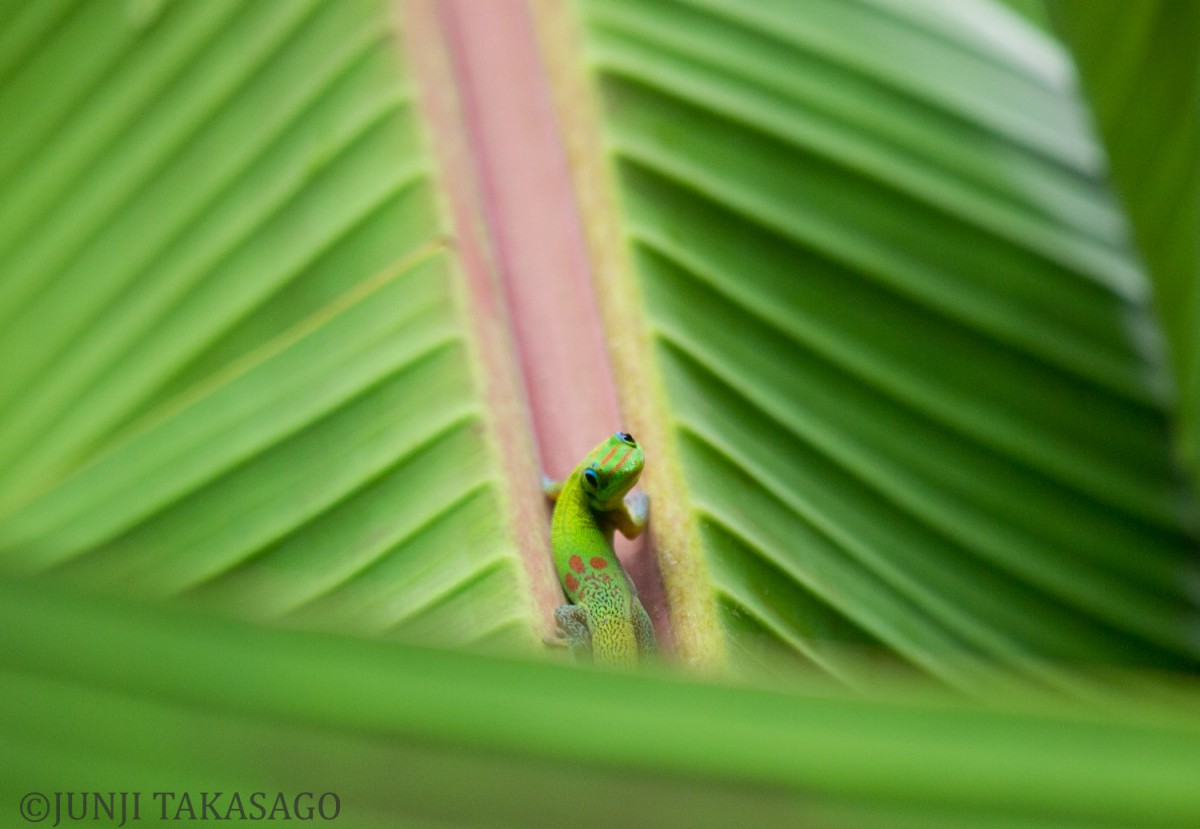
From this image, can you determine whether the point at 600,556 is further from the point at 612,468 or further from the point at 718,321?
the point at 718,321

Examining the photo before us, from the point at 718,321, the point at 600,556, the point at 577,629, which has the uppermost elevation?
the point at 718,321

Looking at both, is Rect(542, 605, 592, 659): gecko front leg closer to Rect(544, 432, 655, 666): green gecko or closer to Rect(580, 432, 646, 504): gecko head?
Rect(544, 432, 655, 666): green gecko

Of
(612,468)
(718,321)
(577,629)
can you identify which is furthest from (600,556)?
(718,321)

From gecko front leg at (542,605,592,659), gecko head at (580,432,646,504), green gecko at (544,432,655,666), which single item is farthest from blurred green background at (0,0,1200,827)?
gecko front leg at (542,605,592,659)

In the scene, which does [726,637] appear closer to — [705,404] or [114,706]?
[705,404]

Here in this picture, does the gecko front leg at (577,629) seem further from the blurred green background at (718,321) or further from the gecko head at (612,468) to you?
the blurred green background at (718,321)

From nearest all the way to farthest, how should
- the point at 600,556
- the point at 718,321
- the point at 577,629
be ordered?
the point at 718,321 < the point at 577,629 < the point at 600,556

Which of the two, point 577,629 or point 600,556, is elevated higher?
point 600,556

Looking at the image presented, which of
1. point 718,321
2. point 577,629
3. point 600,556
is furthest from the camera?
point 600,556
